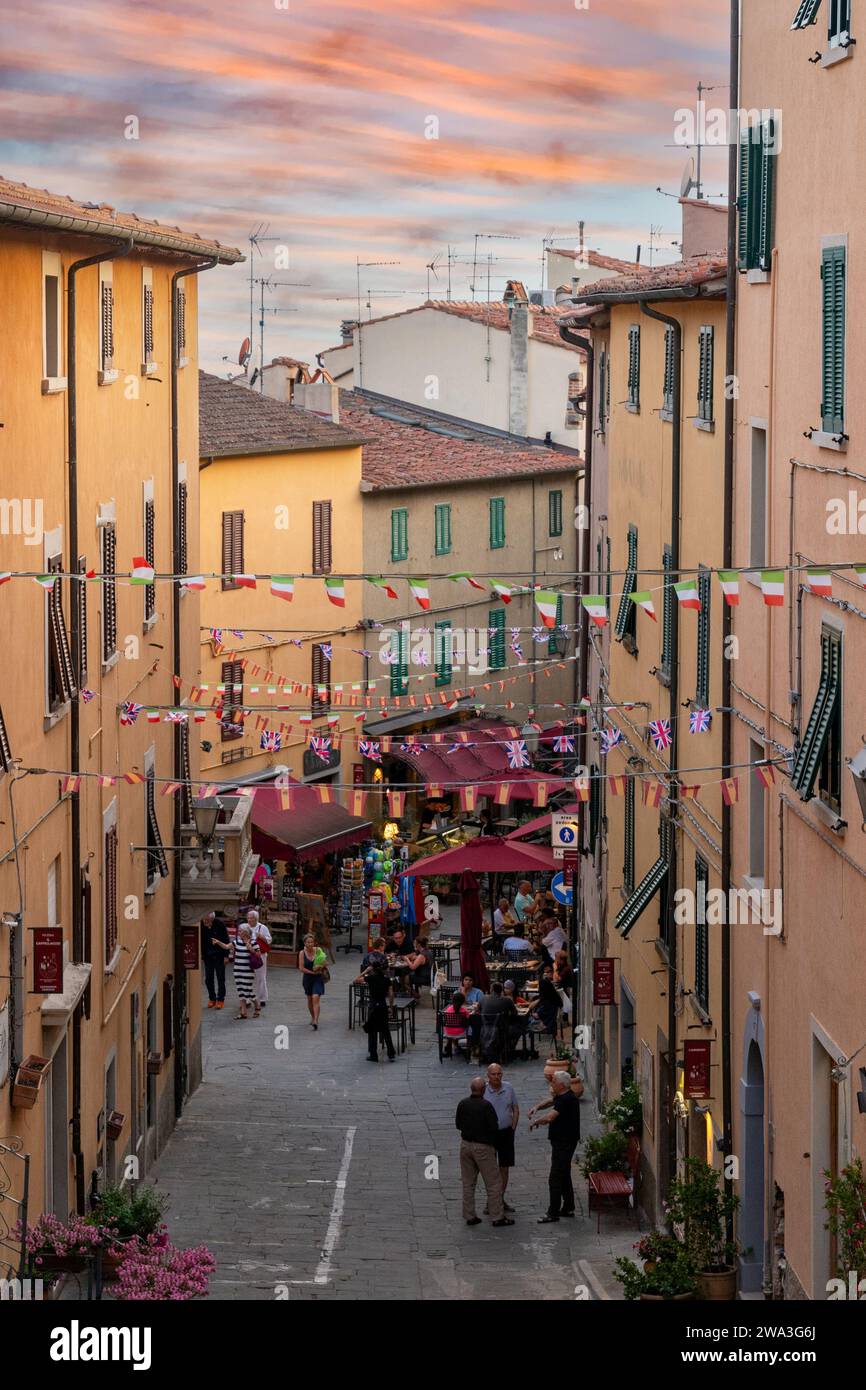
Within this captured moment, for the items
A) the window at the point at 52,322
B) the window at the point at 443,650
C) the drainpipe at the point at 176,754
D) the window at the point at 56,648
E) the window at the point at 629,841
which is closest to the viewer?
the window at the point at 56,648

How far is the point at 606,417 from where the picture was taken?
31141mm

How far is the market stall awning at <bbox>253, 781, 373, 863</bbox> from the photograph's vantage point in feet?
123

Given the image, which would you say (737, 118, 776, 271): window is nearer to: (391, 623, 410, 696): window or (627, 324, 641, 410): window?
(627, 324, 641, 410): window

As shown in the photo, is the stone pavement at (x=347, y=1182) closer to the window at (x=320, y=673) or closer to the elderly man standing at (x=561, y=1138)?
the elderly man standing at (x=561, y=1138)

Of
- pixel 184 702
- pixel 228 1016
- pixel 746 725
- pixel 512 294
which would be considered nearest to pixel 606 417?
pixel 184 702

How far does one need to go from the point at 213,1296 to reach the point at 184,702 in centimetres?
1146

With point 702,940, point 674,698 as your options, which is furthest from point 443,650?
point 702,940

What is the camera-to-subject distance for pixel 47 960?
55.9 feet

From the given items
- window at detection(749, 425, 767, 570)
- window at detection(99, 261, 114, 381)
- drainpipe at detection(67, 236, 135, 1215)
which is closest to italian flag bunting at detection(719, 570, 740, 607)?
window at detection(749, 425, 767, 570)

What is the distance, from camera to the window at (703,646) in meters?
20.3

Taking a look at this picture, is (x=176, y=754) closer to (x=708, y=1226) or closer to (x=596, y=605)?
(x=708, y=1226)

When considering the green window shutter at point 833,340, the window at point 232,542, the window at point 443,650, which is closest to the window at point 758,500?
the green window shutter at point 833,340

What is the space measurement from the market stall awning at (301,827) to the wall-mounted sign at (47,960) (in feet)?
66.6

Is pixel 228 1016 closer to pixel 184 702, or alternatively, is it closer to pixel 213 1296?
pixel 184 702
